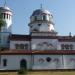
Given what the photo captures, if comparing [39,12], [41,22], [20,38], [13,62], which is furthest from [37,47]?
[39,12]

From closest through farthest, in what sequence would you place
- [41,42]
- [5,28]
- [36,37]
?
[41,42], [36,37], [5,28]

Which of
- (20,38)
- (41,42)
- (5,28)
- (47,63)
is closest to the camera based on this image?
(47,63)

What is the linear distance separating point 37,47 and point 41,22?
245 inches

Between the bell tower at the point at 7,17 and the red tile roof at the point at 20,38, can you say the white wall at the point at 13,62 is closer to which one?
the red tile roof at the point at 20,38

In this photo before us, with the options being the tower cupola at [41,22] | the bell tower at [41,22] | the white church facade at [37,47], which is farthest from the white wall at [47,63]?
the tower cupola at [41,22]

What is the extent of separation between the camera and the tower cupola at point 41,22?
184 ft

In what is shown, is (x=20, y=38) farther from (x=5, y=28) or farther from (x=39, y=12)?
(x=39, y=12)

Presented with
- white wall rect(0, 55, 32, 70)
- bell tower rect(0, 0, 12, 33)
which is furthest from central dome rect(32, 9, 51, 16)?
white wall rect(0, 55, 32, 70)

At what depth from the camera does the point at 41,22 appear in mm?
56125

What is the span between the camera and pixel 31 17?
2272 inches

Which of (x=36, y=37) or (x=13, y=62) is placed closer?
(x=13, y=62)

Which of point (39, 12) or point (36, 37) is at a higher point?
point (39, 12)

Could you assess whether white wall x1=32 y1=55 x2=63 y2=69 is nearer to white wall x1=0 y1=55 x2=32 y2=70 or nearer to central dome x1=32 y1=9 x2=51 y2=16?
white wall x1=0 y1=55 x2=32 y2=70

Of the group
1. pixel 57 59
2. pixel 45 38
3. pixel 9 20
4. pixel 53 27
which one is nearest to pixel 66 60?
pixel 57 59
